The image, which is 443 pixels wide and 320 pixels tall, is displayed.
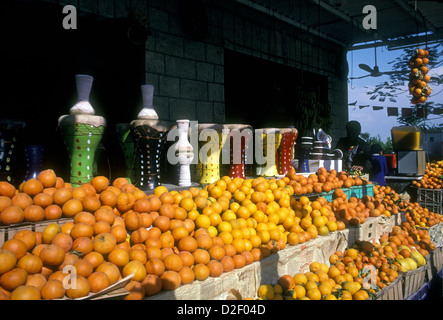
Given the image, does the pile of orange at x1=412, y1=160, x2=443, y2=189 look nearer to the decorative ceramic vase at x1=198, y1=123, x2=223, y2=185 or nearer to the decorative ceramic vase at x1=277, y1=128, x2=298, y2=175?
the decorative ceramic vase at x1=277, y1=128, x2=298, y2=175

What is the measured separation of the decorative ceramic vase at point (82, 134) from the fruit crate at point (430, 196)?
21.4 feet

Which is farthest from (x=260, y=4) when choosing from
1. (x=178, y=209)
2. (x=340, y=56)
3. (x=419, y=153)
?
(x=178, y=209)

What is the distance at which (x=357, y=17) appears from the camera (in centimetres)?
717

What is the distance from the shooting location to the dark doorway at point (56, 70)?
333 centimetres

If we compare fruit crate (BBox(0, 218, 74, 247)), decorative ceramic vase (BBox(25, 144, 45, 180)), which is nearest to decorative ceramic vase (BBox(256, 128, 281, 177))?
decorative ceramic vase (BBox(25, 144, 45, 180))

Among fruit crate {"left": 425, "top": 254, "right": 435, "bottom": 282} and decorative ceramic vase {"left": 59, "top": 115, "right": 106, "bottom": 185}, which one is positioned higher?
decorative ceramic vase {"left": 59, "top": 115, "right": 106, "bottom": 185}

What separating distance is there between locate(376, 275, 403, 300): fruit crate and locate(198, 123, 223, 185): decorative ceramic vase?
1846 mm

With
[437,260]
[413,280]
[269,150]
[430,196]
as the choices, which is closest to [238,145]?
[269,150]

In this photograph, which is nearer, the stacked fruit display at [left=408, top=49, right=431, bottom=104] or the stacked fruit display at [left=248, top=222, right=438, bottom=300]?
the stacked fruit display at [left=248, top=222, right=438, bottom=300]

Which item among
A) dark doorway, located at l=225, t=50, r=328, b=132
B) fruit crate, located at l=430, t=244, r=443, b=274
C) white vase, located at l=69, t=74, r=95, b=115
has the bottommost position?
fruit crate, located at l=430, t=244, r=443, b=274

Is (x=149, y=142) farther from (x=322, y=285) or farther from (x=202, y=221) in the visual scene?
(x=322, y=285)

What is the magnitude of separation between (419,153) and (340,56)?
3.31 meters

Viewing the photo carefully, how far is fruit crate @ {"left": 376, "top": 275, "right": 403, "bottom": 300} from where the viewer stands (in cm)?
292
